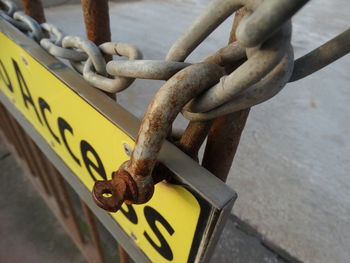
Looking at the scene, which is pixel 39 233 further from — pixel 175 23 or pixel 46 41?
pixel 175 23

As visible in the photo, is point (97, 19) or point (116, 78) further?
point (97, 19)

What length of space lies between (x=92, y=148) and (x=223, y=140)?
0.26 metres

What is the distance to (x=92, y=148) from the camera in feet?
1.64

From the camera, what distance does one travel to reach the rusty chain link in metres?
0.17

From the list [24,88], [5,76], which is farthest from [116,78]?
[5,76]

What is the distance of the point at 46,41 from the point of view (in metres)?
0.51

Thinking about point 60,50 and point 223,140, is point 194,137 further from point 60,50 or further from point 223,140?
point 60,50

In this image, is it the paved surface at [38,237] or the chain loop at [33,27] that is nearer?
the chain loop at [33,27]

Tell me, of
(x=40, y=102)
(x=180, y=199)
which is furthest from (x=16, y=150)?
(x=180, y=199)

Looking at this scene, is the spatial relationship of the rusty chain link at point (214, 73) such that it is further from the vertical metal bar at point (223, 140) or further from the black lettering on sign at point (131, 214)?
the black lettering on sign at point (131, 214)

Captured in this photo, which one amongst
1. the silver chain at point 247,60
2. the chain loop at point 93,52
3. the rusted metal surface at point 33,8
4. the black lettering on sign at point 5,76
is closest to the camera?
the silver chain at point 247,60

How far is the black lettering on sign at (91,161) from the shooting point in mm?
500

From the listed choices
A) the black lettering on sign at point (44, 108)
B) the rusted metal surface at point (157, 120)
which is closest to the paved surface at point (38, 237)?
the black lettering on sign at point (44, 108)

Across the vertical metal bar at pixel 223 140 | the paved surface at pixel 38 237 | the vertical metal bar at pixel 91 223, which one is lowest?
the paved surface at pixel 38 237
